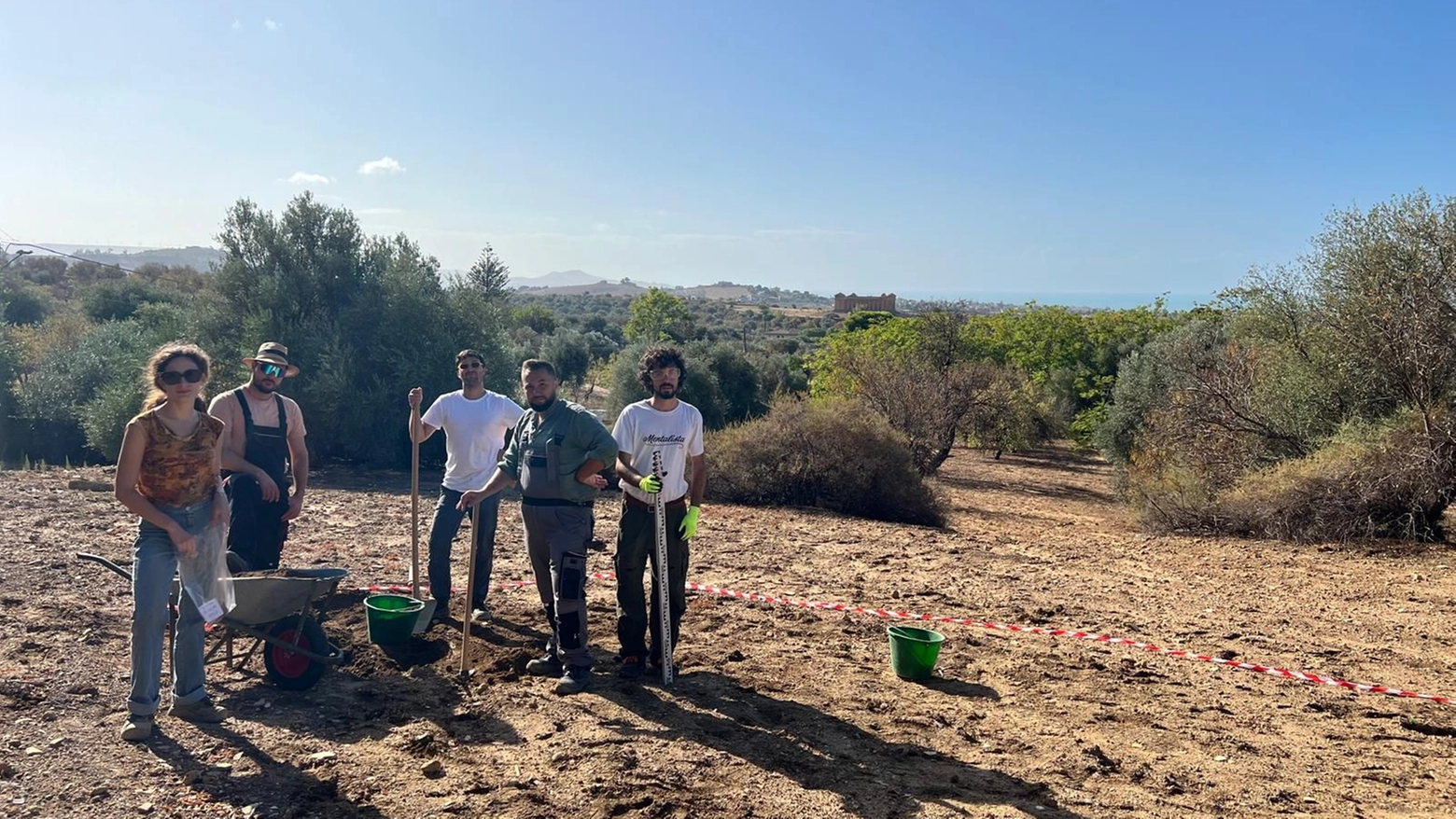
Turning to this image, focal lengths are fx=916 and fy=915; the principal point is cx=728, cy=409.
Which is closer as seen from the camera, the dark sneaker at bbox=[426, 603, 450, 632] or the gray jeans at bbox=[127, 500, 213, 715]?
the gray jeans at bbox=[127, 500, 213, 715]

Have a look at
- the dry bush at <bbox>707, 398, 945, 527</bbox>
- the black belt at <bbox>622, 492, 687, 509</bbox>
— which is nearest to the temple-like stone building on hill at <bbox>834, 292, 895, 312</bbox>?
the dry bush at <bbox>707, 398, 945, 527</bbox>

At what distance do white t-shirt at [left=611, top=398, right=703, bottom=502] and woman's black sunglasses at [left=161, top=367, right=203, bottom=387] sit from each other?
6.31 feet

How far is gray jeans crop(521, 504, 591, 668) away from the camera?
4629 mm

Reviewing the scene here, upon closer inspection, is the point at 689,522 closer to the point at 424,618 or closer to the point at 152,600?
the point at 424,618

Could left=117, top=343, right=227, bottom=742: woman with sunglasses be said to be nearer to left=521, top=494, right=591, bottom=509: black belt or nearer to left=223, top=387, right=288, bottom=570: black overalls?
left=223, top=387, right=288, bottom=570: black overalls

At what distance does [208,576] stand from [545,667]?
1.71 metres

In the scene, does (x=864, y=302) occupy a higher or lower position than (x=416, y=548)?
higher

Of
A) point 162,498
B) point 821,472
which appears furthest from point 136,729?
point 821,472

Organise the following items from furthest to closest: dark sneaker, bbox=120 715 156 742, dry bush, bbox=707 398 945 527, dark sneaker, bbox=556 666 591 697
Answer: dry bush, bbox=707 398 945 527 → dark sneaker, bbox=556 666 591 697 → dark sneaker, bbox=120 715 156 742

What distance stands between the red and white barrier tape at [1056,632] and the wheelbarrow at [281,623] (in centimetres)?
182

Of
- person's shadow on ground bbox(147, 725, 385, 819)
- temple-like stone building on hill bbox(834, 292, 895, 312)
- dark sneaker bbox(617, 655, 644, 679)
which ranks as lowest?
person's shadow on ground bbox(147, 725, 385, 819)

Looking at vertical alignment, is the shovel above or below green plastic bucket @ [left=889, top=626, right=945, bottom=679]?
above

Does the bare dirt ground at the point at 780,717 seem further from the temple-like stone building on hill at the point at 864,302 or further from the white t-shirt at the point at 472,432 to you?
the temple-like stone building on hill at the point at 864,302

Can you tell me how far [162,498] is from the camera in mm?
3938
